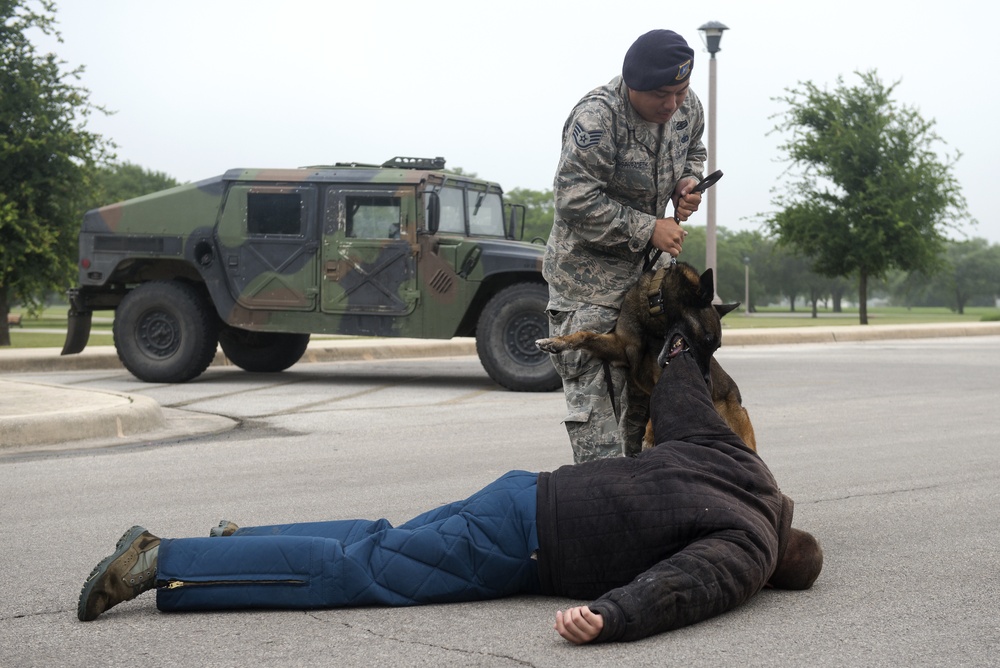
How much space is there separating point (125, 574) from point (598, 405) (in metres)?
1.69

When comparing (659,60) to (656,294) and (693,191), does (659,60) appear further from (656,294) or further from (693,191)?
(656,294)

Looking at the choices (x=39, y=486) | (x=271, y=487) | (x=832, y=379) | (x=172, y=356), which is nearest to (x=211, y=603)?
(x=271, y=487)

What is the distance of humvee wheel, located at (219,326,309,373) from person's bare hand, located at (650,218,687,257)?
992cm

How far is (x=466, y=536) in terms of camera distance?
137 inches

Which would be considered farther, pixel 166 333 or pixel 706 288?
pixel 166 333

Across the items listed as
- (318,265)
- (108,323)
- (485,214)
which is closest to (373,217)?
(318,265)

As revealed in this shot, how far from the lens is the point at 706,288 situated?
3.94 metres

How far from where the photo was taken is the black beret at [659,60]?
3957 mm

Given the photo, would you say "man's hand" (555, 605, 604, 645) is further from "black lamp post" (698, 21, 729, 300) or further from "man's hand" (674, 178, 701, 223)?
"black lamp post" (698, 21, 729, 300)

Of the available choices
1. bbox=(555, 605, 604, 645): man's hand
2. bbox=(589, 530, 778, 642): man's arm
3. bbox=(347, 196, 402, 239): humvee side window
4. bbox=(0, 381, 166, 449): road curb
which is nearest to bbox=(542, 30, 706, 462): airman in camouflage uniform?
bbox=(589, 530, 778, 642): man's arm

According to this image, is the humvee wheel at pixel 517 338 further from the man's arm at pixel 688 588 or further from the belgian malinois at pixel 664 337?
the man's arm at pixel 688 588

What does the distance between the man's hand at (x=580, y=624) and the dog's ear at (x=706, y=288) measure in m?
1.28

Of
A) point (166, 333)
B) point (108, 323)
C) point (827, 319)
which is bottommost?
point (827, 319)

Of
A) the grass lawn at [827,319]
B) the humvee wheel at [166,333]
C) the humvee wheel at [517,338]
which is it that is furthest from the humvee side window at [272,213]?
the grass lawn at [827,319]
